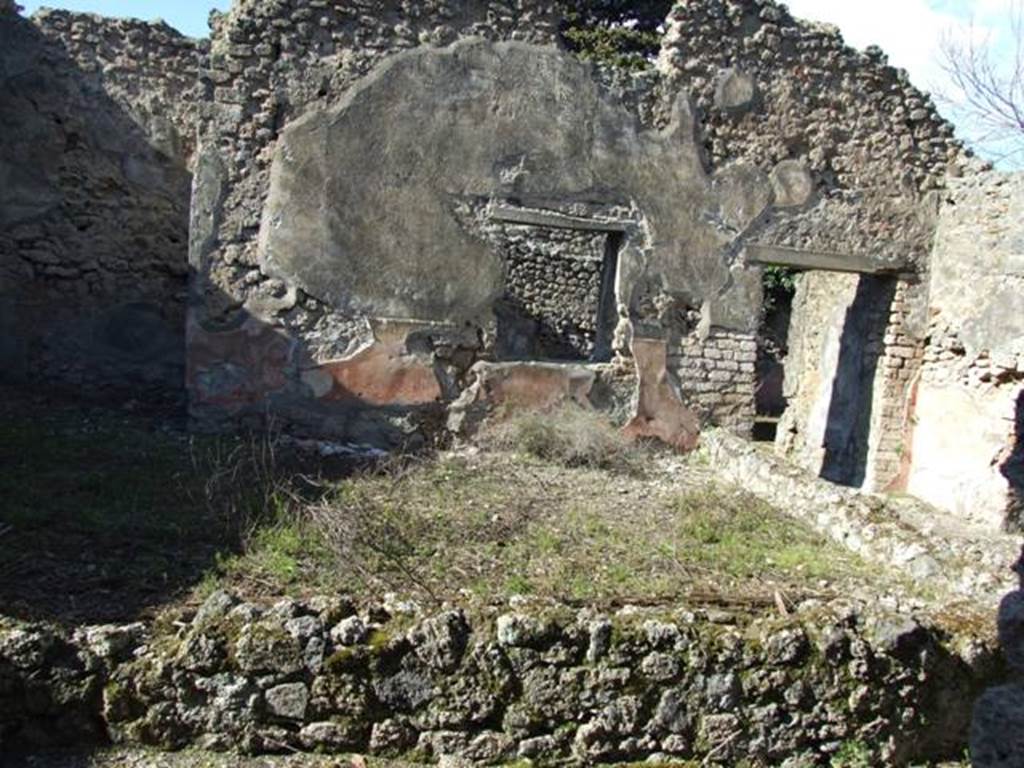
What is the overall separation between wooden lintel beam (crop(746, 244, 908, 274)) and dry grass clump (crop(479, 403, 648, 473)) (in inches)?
79.4

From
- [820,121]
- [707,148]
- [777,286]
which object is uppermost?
[820,121]

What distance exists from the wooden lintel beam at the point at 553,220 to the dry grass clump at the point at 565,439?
1438mm

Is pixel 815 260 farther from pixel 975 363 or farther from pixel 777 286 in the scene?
pixel 777 286

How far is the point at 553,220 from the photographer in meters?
7.73

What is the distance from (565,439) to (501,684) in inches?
165

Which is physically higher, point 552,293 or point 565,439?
point 552,293

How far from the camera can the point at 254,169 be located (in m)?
7.23

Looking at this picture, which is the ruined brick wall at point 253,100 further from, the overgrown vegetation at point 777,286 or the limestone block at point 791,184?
the overgrown vegetation at point 777,286

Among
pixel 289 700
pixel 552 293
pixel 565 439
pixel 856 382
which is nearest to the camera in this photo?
pixel 289 700

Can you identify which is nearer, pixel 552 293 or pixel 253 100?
pixel 253 100

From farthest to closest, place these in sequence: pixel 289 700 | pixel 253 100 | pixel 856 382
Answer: pixel 856 382, pixel 253 100, pixel 289 700

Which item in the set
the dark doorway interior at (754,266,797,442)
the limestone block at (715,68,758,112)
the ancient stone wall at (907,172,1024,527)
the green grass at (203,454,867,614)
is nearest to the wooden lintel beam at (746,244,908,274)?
the ancient stone wall at (907,172,1024,527)

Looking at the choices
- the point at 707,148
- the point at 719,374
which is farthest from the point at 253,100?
the point at 719,374

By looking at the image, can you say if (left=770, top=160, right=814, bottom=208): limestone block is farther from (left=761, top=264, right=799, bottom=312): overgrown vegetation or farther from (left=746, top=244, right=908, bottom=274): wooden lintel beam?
(left=761, top=264, right=799, bottom=312): overgrown vegetation
